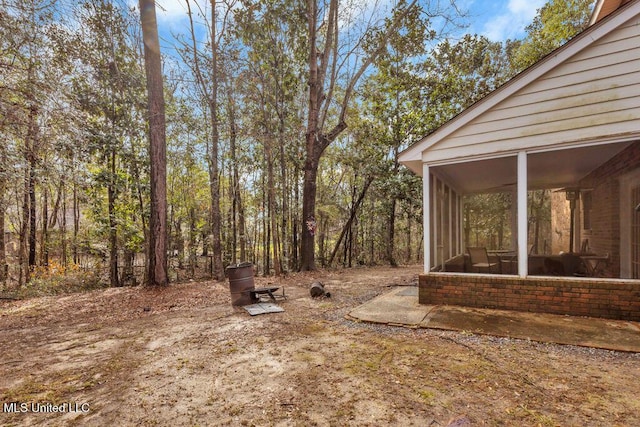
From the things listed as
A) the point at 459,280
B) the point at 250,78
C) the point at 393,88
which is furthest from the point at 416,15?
the point at 459,280

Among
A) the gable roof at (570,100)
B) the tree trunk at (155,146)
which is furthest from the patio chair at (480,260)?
the tree trunk at (155,146)

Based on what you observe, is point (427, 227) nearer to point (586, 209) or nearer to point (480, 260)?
point (480, 260)

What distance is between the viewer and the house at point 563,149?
4.15 m

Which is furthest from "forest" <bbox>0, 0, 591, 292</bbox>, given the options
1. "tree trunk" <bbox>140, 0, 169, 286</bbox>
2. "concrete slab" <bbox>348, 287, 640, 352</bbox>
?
"concrete slab" <bbox>348, 287, 640, 352</bbox>

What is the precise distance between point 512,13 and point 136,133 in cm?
1400

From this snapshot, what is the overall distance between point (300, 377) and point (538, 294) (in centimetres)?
395

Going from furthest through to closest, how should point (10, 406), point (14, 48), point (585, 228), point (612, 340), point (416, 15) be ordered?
point (416, 15) → point (585, 228) → point (14, 48) → point (612, 340) → point (10, 406)

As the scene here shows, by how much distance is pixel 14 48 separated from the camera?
4.51m

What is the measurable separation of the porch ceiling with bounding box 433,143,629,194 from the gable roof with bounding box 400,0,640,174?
0.49 m

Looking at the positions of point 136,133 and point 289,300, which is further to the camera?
point 136,133

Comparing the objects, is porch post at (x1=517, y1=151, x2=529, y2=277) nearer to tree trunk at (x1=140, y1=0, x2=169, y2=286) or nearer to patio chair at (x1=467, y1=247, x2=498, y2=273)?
patio chair at (x1=467, y1=247, x2=498, y2=273)

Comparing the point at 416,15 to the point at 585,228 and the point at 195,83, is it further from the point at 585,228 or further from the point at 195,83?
the point at 585,228

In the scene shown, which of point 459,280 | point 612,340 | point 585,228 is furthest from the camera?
point 585,228

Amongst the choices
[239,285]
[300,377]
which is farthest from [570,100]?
[239,285]
